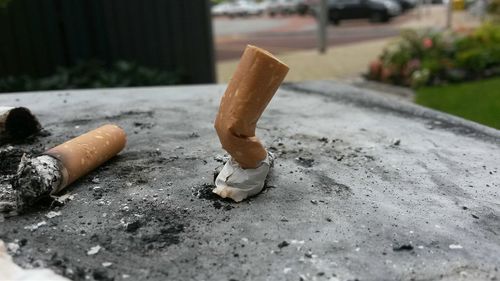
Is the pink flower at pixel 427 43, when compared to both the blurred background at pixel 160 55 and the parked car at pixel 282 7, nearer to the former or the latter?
the blurred background at pixel 160 55

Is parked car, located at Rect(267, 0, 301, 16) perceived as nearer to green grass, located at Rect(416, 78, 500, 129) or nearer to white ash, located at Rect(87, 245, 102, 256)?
green grass, located at Rect(416, 78, 500, 129)

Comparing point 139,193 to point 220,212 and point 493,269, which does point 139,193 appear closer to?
point 220,212

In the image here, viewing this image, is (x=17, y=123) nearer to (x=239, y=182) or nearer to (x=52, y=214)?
(x=52, y=214)

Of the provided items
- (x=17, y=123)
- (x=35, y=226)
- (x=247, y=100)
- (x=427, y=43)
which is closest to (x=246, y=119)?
(x=247, y=100)

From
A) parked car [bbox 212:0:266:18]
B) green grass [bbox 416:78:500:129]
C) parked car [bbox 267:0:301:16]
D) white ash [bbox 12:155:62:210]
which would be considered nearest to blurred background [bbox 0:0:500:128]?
green grass [bbox 416:78:500:129]

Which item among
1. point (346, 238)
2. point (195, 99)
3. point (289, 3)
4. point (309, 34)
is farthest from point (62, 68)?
point (289, 3)

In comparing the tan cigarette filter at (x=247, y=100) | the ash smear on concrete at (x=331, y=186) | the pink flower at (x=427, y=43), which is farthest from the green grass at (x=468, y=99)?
the tan cigarette filter at (x=247, y=100)
